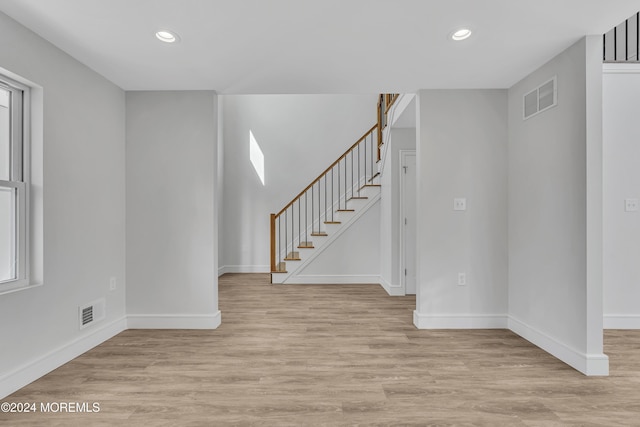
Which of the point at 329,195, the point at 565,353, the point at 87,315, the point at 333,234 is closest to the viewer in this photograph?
the point at 565,353

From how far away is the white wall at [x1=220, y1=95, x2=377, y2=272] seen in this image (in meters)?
7.68

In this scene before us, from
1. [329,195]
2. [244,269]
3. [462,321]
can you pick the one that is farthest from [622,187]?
[244,269]

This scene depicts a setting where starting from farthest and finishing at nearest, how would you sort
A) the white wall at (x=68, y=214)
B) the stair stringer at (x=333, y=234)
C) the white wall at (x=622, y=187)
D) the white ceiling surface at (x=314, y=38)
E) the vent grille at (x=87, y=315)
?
1. the stair stringer at (x=333, y=234)
2. the white wall at (x=622, y=187)
3. the vent grille at (x=87, y=315)
4. the white wall at (x=68, y=214)
5. the white ceiling surface at (x=314, y=38)

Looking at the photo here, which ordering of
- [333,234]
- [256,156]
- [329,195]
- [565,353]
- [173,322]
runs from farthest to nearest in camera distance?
1. [256,156]
2. [329,195]
3. [333,234]
4. [173,322]
5. [565,353]

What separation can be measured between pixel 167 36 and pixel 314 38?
3.48ft

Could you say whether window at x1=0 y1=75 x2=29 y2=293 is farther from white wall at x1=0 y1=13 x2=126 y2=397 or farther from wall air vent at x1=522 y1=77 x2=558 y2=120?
wall air vent at x1=522 y1=77 x2=558 y2=120

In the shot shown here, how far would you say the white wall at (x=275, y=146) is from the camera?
7.68 metres

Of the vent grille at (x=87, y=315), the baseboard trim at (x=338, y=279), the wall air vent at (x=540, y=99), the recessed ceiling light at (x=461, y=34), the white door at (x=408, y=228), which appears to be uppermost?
the recessed ceiling light at (x=461, y=34)

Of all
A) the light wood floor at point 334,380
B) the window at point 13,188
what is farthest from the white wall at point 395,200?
the window at point 13,188

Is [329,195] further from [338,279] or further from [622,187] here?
[622,187]

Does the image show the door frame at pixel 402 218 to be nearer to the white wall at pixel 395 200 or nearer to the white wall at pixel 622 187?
the white wall at pixel 395 200

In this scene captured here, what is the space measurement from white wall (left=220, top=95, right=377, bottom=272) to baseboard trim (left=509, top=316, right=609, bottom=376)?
16.4ft

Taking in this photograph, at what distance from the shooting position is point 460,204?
12.8ft

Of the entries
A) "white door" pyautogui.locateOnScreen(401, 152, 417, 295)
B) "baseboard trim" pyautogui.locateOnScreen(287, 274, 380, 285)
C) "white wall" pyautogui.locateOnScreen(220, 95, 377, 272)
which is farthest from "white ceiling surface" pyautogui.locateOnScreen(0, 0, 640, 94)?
"white wall" pyautogui.locateOnScreen(220, 95, 377, 272)
